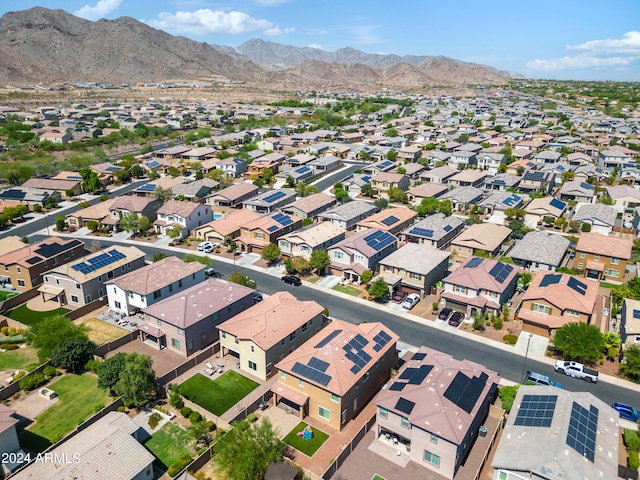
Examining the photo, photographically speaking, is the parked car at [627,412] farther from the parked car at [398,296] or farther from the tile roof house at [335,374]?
the parked car at [398,296]

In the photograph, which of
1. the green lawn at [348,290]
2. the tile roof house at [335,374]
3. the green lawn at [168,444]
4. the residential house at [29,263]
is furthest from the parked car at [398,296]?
the residential house at [29,263]

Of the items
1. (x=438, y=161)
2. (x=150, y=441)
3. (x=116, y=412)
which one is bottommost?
(x=150, y=441)

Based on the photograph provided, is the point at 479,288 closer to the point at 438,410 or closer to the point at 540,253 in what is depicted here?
the point at 540,253

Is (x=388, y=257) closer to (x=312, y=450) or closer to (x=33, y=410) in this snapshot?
(x=312, y=450)

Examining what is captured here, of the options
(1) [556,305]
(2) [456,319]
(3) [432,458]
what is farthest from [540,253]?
(3) [432,458]

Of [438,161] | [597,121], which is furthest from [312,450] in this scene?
[597,121]

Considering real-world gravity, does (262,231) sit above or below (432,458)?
above
